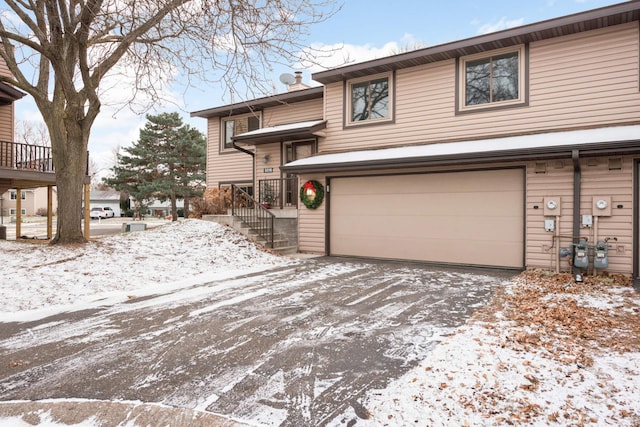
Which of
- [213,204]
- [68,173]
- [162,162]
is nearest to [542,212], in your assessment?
Answer: [213,204]

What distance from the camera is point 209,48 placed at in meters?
7.18

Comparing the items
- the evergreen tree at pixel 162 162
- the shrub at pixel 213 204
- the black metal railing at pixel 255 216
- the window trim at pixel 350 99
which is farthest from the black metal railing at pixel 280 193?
the evergreen tree at pixel 162 162

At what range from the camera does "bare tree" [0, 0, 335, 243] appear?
6.54 m

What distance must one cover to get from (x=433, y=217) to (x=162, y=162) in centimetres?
2503

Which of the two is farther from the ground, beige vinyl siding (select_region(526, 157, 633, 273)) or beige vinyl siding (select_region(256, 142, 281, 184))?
beige vinyl siding (select_region(256, 142, 281, 184))

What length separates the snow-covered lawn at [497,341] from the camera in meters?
2.43

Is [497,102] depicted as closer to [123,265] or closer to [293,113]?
[293,113]

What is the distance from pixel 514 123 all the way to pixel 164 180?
2580 cm

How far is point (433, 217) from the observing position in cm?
880

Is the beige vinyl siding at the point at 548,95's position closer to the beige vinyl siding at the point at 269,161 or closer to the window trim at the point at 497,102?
the window trim at the point at 497,102

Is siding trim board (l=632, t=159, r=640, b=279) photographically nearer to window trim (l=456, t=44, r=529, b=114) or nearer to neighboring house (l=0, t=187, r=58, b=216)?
window trim (l=456, t=44, r=529, b=114)

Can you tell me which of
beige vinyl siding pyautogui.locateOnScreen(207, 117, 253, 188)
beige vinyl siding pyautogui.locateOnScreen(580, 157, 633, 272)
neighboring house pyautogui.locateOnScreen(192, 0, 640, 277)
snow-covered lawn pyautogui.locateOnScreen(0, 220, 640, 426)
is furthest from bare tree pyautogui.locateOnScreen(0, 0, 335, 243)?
beige vinyl siding pyautogui.locateOnScreen(580, 157, 633, 272)

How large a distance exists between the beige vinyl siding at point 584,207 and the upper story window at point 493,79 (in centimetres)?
170

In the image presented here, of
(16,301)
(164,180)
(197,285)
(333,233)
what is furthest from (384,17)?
(164,180)
